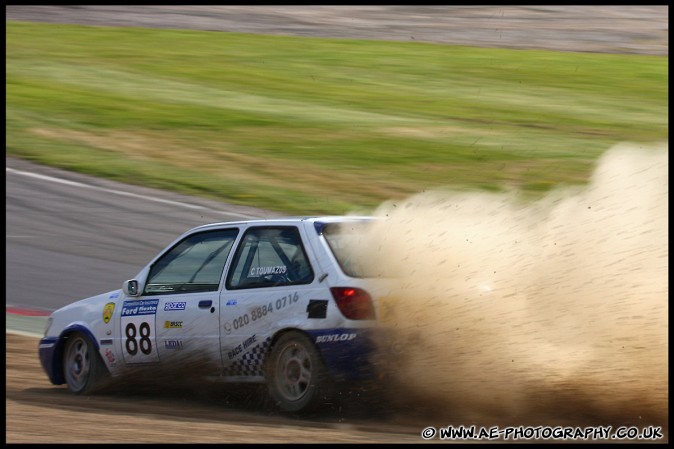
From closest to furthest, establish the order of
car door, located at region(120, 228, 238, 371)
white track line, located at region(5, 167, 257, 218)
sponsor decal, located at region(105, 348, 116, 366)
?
car door, located at region(120, 228, 238, 371), sponsor decal, located at region(105, 348, 116, 366), white track line, located at region(5, 167, 257, 218)

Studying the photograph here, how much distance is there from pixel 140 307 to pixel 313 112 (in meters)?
15.6

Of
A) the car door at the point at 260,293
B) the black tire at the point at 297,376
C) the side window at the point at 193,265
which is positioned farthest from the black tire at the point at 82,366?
the black tire at the point at 297,376

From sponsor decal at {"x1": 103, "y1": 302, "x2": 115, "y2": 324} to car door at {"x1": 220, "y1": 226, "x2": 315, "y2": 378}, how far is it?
136 centimetres

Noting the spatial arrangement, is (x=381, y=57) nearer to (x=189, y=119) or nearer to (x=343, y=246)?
(x=189, y=119)

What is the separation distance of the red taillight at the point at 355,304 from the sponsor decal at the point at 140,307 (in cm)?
193

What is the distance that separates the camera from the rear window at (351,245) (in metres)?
7.62

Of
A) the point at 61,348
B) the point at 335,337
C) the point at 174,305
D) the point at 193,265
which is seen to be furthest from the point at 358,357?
the point at 61,348

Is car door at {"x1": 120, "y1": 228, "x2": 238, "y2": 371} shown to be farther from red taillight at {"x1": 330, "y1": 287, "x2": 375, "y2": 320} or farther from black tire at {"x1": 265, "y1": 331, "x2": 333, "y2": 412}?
red taillight at {"x1": 330, "y1": 287, "x2": 375, "y2": 320}

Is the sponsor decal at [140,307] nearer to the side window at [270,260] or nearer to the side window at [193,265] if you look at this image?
the side window at [193,265]

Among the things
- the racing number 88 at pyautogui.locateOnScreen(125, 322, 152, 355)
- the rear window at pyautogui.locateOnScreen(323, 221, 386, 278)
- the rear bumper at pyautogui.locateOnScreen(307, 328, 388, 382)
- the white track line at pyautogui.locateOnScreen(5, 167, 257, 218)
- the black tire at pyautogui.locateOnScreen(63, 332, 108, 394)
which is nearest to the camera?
the rear bumper at pyautogui.locateOnScreen(307, 328, 388, 382)

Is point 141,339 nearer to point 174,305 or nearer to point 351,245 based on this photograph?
point 174,305

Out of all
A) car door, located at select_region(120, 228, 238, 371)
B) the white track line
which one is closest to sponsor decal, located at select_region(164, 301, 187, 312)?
car door, located at select_region(120, 228, 238, 371)

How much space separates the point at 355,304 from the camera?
7.36 m

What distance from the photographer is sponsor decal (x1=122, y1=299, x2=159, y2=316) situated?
28.8 feet
